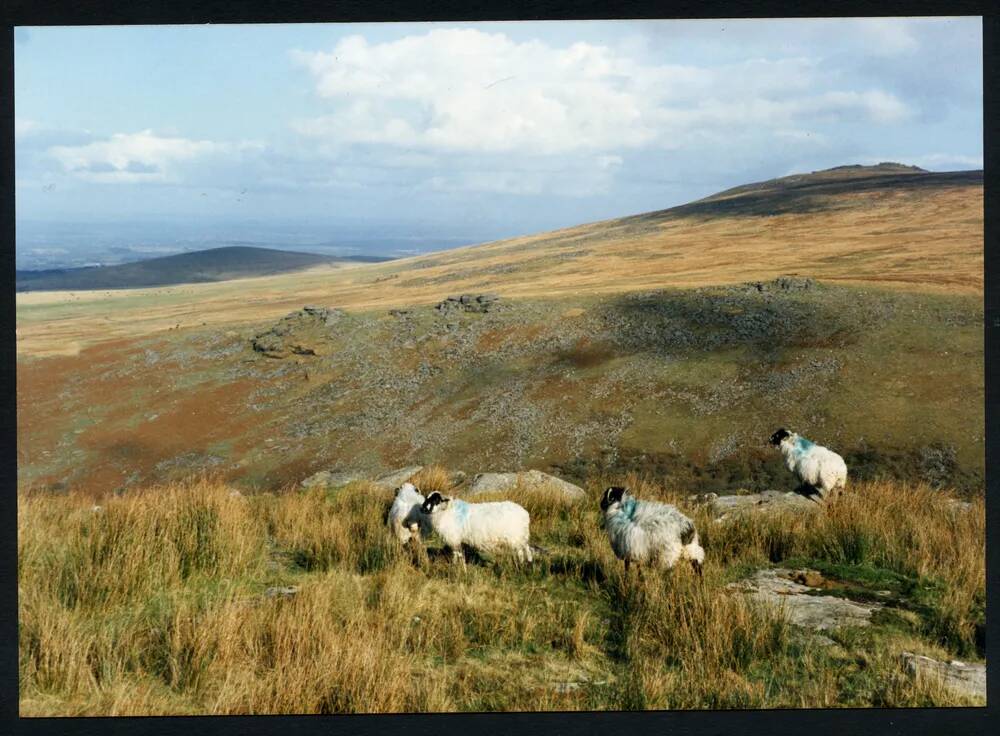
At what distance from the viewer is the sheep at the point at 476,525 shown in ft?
21.0

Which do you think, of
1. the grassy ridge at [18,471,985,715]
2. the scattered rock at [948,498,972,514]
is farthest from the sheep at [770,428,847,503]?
the scattered rock at [948,498,972,514]

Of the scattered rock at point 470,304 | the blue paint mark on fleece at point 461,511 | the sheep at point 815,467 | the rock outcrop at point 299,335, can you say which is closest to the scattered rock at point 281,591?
the blue paint mark on fleece at point 461,511

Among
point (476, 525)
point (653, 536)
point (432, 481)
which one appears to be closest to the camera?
point (653, 536)

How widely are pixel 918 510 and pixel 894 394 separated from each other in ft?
26.1

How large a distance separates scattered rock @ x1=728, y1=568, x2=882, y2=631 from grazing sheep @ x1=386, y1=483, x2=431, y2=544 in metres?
2.59

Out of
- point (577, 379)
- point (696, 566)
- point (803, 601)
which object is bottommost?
point (577, 379)

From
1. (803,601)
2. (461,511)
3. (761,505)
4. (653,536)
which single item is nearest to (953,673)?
(803,601)

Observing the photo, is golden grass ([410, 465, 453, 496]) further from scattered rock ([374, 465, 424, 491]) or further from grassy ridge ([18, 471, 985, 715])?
grassy ridge ([18, 471, 985, 715])

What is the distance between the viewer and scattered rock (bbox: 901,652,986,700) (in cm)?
445

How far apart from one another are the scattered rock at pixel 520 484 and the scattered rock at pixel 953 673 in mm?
4645

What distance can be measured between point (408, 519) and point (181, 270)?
237 feet

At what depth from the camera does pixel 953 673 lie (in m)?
4.66

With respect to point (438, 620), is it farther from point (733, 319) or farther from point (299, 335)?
point (299, 335)

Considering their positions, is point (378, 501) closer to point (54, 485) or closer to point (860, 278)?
point (54, 485)
